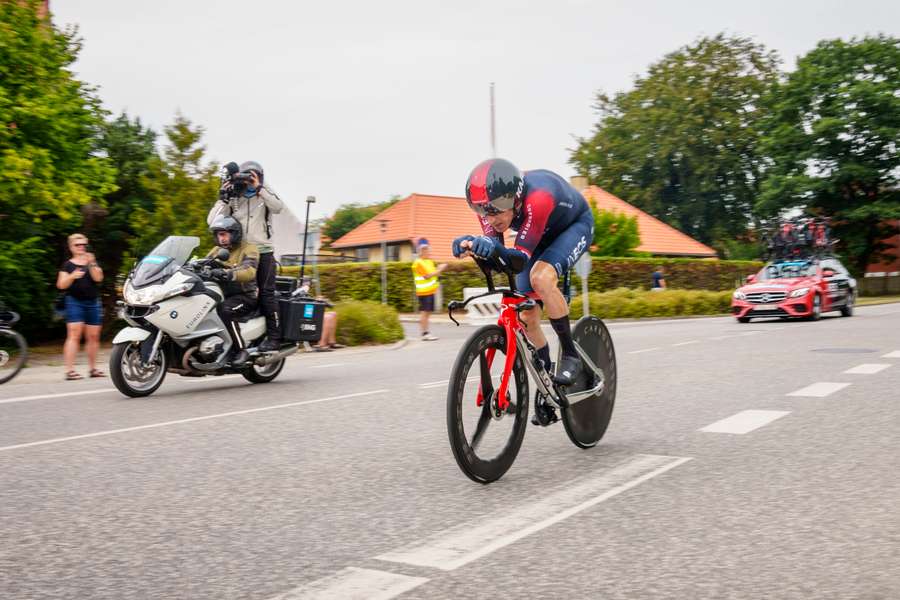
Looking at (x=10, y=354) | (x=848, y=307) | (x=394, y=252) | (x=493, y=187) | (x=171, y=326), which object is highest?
(x=394, y=252)

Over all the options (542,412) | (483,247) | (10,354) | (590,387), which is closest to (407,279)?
(10,354)

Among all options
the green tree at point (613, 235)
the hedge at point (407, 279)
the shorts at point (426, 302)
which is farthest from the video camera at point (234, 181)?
the green tree at point (613, 235)

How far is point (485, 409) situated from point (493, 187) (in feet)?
3.83

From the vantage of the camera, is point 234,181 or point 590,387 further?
point 234,181

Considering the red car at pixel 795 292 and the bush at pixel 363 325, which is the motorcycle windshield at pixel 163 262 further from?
the red car at pixel 795 292

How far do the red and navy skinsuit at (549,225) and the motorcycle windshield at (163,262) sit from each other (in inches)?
202

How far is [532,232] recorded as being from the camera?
5.25 m

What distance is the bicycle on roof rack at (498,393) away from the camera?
477 centimetres

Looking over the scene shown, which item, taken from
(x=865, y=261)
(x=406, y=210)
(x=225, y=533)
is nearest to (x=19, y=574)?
(x=225, y=533)

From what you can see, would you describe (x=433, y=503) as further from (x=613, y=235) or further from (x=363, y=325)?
(x=613, y=235)

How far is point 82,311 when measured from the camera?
1200 centimetres

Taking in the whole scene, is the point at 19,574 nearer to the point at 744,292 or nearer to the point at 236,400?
the point at 236,400

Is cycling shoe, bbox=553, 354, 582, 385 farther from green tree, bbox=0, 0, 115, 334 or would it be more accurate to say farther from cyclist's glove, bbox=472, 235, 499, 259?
green tree, bbox=0, 0, 115, 334

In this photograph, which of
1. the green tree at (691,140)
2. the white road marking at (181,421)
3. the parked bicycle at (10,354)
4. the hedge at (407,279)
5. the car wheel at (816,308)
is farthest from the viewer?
the green tree at (691,140)
